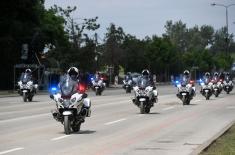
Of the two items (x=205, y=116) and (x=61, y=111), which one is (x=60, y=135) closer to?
(x=61, y=111)

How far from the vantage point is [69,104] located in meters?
19.5

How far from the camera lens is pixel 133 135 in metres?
19.6

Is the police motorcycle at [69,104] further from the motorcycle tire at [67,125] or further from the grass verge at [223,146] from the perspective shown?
the grass verge at [223,146]

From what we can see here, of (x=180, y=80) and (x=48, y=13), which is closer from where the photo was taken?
(x=180, y=80)

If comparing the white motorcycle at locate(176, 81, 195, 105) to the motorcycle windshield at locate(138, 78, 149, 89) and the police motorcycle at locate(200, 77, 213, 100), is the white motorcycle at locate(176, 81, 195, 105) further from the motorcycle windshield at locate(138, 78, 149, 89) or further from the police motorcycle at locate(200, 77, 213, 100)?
the motorcycle windshield at locate(138, 78, 149, 89)

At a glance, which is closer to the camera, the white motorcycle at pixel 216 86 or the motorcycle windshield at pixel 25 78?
the motorcycle windshield at pixel 25 78

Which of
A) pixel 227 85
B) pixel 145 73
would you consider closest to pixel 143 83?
pixel 145 73

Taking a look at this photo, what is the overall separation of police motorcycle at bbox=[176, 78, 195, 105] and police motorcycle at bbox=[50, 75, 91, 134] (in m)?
19.1

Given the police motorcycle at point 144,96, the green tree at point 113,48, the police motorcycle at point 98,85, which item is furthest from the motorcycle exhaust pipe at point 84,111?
the green tree at point 113,48

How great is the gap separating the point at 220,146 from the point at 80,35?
244 ft

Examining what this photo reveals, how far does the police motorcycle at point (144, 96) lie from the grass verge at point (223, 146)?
10.7 meters

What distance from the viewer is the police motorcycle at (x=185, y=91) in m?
38.8

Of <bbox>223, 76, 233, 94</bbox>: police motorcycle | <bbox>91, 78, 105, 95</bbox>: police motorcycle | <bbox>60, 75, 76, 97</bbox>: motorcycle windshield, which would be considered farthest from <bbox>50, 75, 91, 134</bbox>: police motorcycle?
<bbox>223, 76, 233, 94</bbox>: police motorcycle

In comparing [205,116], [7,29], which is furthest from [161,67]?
[205,116]
